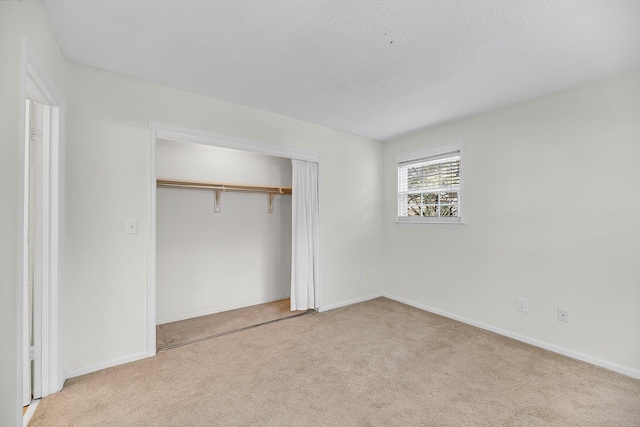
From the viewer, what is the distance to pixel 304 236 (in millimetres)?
3520

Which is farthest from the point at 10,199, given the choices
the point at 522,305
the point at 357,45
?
the point at 522,305

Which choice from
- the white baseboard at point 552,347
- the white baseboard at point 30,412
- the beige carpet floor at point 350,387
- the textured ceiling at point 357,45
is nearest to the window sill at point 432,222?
the white baseboard at point 552,347

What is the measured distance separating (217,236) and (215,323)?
1.05 m

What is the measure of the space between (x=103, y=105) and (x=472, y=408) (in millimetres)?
3468

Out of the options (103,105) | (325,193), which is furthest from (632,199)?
(103,105)

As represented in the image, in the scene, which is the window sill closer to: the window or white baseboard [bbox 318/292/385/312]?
the window

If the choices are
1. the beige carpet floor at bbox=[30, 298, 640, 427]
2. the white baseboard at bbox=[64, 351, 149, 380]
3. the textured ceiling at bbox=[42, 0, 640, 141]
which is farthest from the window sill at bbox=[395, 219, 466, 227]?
the white baseboard at bbox=[64, 351, 149, 380]

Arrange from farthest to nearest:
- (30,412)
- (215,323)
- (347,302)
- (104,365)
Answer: (347,302)
(215,323)
(104,365)
(30,412)

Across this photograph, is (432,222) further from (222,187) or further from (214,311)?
(214,311)

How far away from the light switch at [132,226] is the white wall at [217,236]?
0.86 m

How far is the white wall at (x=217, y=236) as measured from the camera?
3.23 meters

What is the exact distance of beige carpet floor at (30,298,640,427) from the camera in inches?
66.3

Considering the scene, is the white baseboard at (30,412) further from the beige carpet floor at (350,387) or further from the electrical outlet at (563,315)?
the electrical outlet at (563,315)

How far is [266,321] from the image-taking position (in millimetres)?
3223
